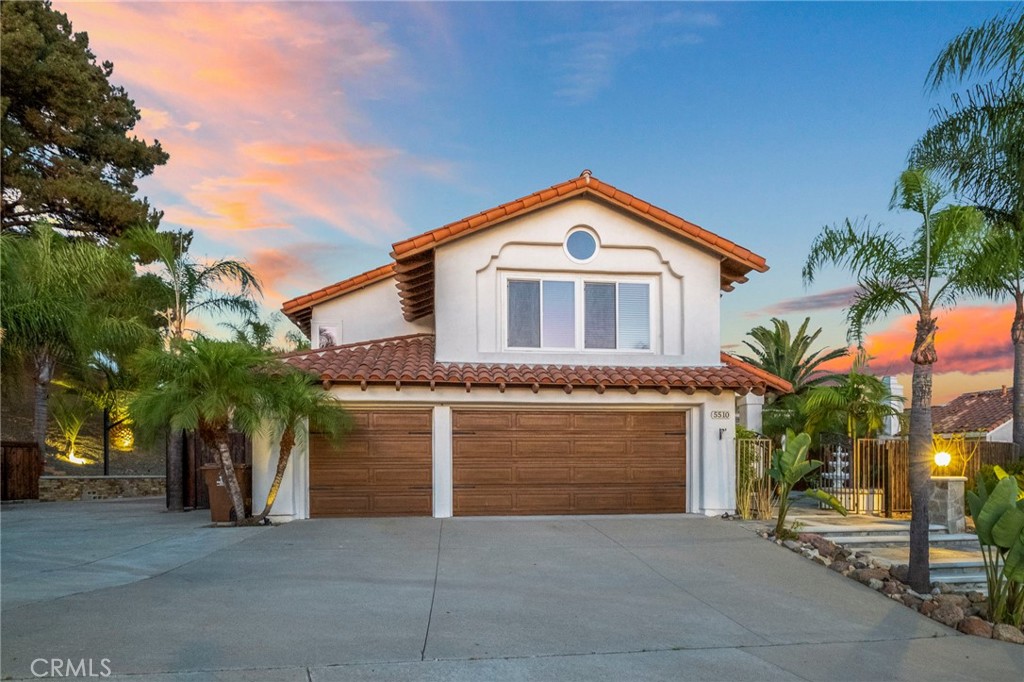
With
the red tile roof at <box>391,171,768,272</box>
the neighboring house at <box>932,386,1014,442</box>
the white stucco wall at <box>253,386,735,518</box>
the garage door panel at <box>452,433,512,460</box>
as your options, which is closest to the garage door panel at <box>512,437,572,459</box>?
the garage door panel at <box>452,433,512,460</box>

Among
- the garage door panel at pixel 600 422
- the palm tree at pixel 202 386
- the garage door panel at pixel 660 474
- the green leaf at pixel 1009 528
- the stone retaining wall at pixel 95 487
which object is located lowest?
the stone retaining wall at pixel 95 487

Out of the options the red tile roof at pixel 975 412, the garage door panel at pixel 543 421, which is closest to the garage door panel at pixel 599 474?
the garage door panel at pixel 543 421

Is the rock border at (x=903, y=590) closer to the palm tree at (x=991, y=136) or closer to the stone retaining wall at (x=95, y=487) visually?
the palm tree at (x=991, y=136)

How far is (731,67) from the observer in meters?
18.1

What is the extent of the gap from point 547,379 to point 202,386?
6.29 metres

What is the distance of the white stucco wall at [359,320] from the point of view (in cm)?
2017

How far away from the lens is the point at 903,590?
9422mm

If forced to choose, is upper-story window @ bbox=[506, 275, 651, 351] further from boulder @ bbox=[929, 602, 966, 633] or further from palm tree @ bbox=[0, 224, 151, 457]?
boulder @ bbox=[929, 602, 966, 633]

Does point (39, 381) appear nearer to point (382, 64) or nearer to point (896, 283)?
point (382, 64)

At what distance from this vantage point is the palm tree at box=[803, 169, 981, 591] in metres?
9.55

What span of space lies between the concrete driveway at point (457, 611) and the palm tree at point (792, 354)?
18.9 m

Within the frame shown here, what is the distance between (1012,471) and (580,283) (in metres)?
10.4

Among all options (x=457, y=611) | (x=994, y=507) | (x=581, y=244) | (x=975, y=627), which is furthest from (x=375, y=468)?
(x=994, y=507)

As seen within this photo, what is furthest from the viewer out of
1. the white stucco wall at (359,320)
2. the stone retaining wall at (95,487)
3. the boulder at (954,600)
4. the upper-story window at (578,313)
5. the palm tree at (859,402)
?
the stone retaining wall at (95,487)
